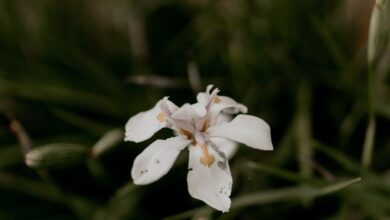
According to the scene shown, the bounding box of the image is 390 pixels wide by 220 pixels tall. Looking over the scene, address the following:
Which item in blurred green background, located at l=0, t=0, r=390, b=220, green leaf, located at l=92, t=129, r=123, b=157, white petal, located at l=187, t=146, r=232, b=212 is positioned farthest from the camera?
blurred green background, located at l=0, t=0, r=390, b=220

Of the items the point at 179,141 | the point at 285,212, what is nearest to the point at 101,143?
→ the point at 179,141

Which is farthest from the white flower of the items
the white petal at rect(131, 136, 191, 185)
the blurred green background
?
the blurred green background

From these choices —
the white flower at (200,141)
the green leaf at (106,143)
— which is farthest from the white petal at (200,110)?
the green leaf at (106,143)

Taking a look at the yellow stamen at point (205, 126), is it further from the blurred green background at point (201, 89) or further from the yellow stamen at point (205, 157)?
the blurred green background at point (201, 89)

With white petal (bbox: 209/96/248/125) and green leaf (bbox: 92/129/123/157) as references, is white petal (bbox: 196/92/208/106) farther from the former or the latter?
green leaf (bbox: 92/129/123/157)

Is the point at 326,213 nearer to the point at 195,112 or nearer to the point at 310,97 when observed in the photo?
the point at 310,97

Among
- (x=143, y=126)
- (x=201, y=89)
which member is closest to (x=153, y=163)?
(x=143, y=126)

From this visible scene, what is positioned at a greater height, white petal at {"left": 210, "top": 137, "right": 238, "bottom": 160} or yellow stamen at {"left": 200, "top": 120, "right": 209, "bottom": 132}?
yellow stamen at {"left": 200, "top": 120, "right": 209, "bottom": 132}
